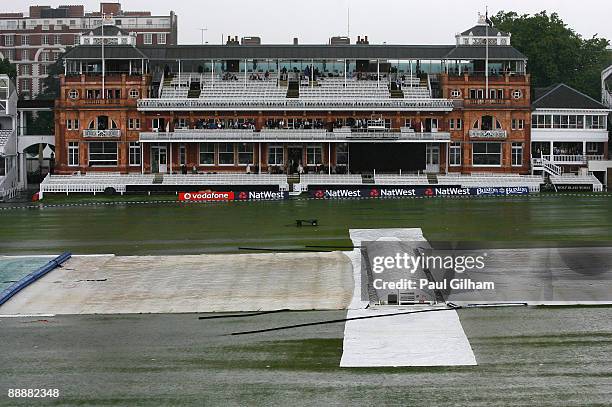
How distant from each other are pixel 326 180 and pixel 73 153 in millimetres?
24117

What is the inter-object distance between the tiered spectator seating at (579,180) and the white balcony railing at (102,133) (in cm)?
3838

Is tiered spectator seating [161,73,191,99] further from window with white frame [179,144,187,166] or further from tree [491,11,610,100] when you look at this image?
tree [491,11,610,100]

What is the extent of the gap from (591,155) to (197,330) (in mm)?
77847

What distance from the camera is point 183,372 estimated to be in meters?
26.4

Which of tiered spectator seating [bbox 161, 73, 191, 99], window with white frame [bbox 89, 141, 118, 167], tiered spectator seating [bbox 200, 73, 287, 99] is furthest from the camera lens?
tiered spectator seating [bbox 161, 73, 191, 99]

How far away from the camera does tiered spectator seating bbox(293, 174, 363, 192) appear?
93.0 meters

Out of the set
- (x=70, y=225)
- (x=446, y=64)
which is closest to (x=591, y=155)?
(x=446, y=64)

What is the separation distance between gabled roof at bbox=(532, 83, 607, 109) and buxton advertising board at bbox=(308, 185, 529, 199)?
54.3 ft

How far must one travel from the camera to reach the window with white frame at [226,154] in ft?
333

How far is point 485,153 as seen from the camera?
103m

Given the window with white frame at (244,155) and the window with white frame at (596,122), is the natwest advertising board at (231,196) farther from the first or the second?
the window with white frame at (596,122)

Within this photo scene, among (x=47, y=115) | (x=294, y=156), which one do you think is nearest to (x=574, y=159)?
(x=294, y=156)

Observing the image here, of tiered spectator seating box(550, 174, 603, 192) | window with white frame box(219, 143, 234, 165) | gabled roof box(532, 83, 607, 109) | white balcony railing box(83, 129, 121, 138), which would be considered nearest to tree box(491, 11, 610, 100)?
gabled roof box(532, 83, 607, 109)

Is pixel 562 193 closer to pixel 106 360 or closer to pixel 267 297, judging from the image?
pixel 267 297
